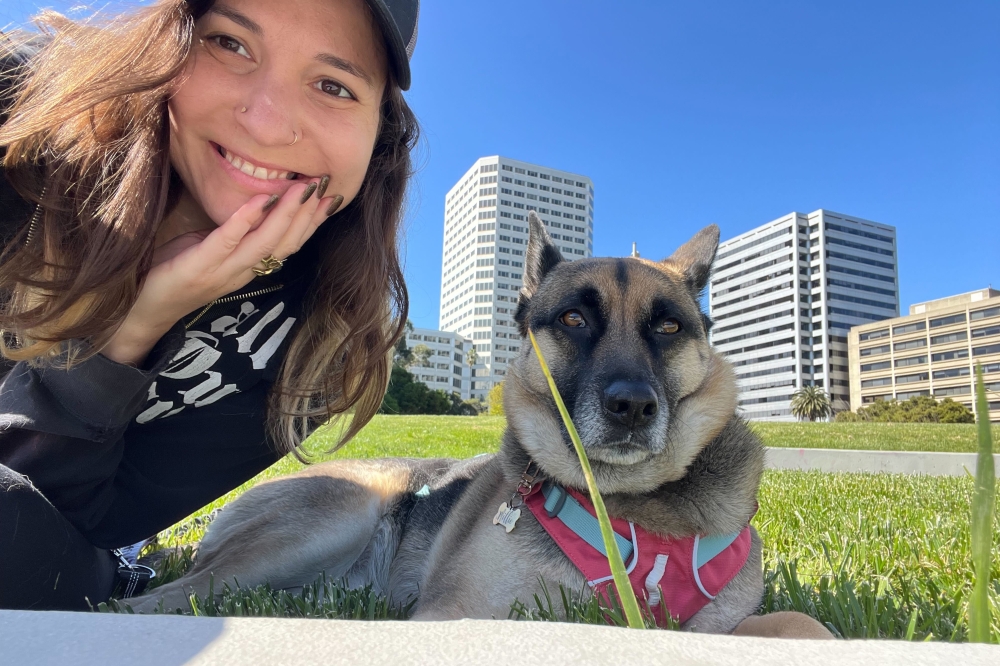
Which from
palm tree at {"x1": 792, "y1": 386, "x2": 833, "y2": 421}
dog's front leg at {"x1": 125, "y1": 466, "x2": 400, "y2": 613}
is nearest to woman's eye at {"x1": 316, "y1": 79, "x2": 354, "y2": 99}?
dog's front leg at {"x1": 125, "y1": 466, "x2": 400, "y2": 613}

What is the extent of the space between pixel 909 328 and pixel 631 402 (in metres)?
118

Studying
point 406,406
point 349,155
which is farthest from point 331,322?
point 406,406

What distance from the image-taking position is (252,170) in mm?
2500

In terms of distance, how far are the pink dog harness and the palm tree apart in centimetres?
7889

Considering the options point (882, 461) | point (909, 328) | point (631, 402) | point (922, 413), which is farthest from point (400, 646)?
point (909, 328)

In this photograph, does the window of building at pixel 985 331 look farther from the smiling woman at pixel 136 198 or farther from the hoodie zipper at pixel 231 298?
the smiling woman at pixel 136 198

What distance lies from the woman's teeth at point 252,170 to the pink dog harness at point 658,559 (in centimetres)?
192

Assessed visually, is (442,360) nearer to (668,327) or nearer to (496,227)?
(496,227)

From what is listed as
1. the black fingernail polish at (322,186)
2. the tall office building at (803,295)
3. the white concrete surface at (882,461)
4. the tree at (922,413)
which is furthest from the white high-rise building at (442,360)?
the black fingernail polish at (322,186)

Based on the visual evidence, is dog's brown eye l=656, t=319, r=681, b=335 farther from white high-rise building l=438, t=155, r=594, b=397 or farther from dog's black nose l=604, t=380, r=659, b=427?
white high-rise building l=438, t=155, r=594, b=397

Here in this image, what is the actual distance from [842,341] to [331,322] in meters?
149

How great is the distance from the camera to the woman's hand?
90.7 inches

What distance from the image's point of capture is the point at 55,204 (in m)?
2.29

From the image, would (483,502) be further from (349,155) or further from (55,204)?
(55,204)
